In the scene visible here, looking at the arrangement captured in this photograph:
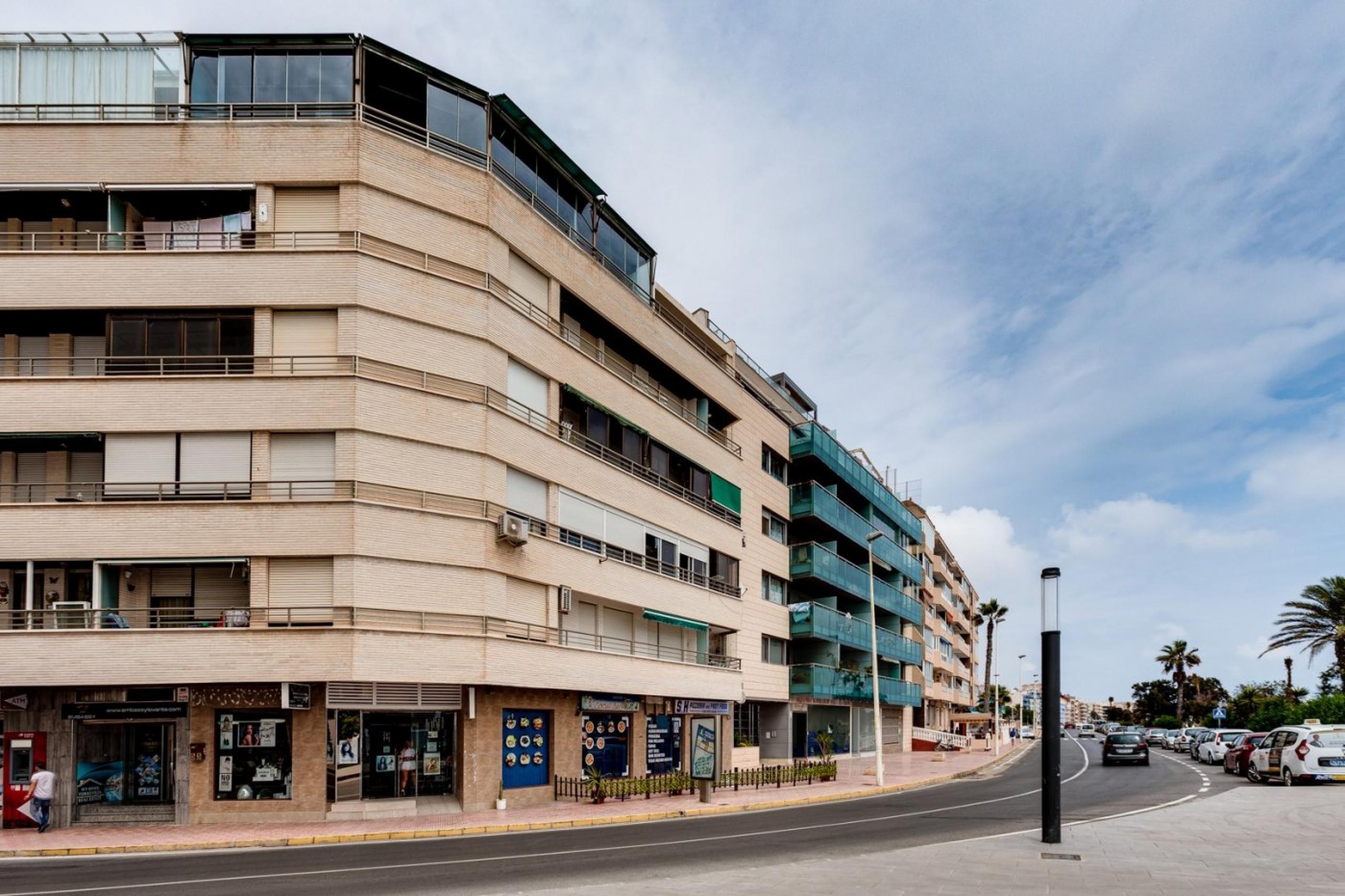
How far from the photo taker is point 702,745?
3953cm

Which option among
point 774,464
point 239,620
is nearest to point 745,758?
point 774,464

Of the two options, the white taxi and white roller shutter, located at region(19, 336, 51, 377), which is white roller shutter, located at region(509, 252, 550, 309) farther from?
the white taxi

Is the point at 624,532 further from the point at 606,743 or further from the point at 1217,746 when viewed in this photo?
the point at 1217,746

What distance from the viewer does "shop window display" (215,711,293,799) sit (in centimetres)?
2575

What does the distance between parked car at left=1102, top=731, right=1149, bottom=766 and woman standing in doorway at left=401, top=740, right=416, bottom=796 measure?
113ft

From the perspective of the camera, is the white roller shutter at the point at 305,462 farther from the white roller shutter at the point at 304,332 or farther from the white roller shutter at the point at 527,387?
the white roller shutter at the point at 527,387

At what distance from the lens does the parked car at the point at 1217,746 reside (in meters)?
48.9

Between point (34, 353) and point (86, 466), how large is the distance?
134 inches

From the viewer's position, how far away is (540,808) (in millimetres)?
28656

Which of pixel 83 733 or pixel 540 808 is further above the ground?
pixel 83 733

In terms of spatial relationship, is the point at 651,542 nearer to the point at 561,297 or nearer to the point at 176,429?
the point at 561,297

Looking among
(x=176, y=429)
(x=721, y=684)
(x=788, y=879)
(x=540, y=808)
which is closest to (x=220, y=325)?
(x=176, y=429)

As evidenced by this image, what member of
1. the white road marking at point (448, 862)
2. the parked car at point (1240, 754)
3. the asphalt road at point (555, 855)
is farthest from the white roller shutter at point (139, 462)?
the parked car at point (1240, 754)

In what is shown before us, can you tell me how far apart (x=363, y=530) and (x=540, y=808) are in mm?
8605
